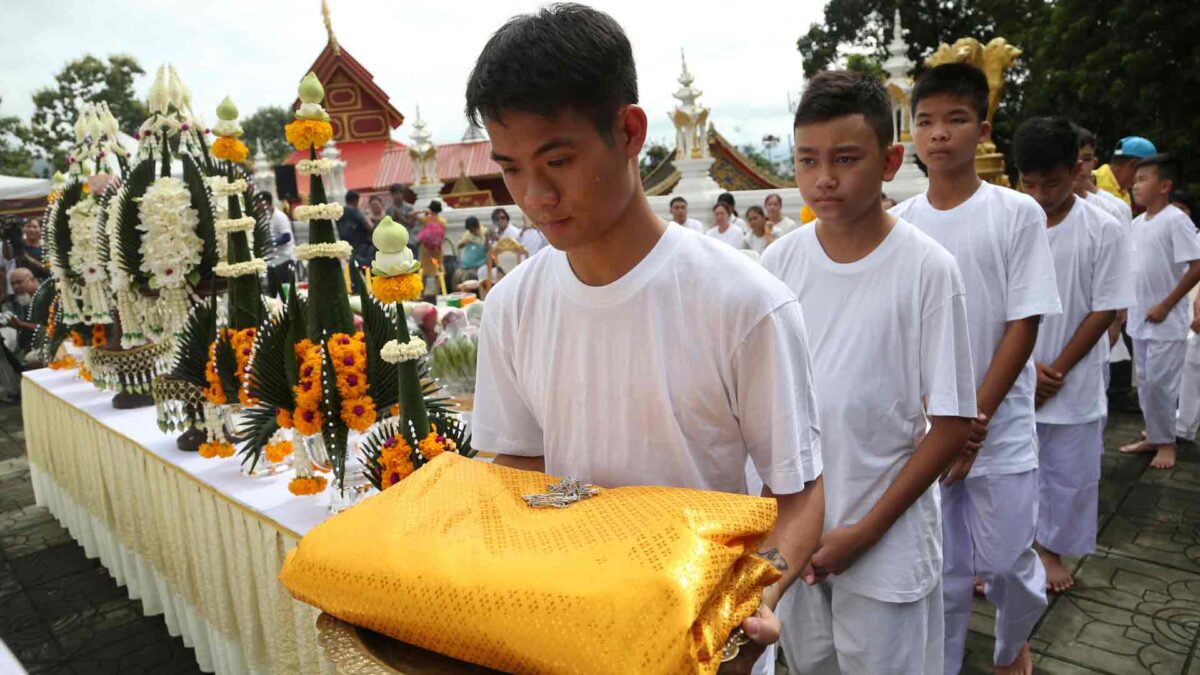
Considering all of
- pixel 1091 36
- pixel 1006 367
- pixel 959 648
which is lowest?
pixel 959 648

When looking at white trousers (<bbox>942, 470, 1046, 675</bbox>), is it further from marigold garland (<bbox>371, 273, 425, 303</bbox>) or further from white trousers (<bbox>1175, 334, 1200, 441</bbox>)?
white trousers (<bbox>1175, 334, 1200, 441</bbox>)

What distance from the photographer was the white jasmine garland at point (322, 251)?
2.11 metres

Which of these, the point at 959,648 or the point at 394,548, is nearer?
the point at 394,548

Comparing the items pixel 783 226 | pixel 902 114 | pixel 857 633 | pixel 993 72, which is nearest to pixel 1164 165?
pixel 993 72

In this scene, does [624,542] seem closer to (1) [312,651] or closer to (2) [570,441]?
(2) [570,441]

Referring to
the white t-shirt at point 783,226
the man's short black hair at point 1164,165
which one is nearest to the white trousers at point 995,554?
the man's short black hair at point 1164,165

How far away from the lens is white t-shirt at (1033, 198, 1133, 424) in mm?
2795

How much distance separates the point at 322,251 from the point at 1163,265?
4.56 m

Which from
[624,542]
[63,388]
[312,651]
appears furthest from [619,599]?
[63,388]

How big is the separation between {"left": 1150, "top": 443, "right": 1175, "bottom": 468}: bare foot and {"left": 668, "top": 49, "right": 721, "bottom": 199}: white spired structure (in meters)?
6.62

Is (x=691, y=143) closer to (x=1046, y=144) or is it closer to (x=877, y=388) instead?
(x=1046, y=144)

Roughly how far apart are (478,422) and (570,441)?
0.70 feet

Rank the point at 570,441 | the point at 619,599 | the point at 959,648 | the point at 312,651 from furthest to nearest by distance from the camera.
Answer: the point at 959,648
the point at 312,651
the point at 570,441
the point at 619,599

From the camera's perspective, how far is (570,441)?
117 centimetres
